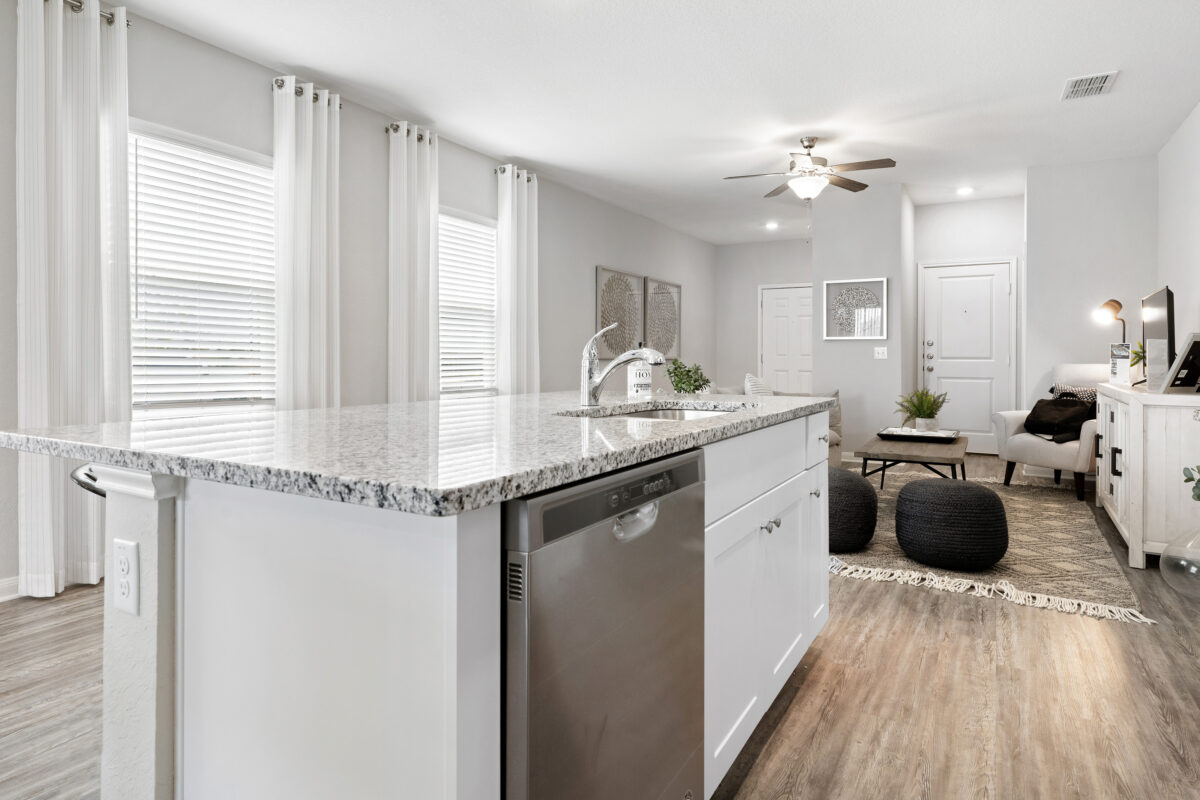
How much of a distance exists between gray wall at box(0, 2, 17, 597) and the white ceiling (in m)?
0.54

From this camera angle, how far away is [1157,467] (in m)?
3.07

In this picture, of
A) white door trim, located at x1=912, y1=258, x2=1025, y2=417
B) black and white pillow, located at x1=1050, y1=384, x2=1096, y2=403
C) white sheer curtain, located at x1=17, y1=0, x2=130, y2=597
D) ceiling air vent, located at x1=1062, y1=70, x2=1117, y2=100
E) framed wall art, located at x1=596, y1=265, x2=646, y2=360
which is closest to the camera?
white sheer curtain, located at x1=17, y1=0, x2=130, y2=597

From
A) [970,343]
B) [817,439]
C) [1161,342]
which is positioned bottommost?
[817,439]

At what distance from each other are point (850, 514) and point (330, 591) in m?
2.98

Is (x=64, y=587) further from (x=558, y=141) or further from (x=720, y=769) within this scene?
(x=558, y=141)

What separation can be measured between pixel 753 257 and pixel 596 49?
585 centimetres

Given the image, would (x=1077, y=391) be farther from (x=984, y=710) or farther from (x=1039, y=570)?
(x=984, y=710)

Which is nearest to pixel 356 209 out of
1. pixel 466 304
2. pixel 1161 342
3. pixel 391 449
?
pixel 466 304

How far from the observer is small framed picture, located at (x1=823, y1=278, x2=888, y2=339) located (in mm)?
6297

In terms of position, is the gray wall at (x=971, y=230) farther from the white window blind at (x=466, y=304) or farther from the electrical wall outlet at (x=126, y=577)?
the electrical wall outlet at (x=126, y=577)

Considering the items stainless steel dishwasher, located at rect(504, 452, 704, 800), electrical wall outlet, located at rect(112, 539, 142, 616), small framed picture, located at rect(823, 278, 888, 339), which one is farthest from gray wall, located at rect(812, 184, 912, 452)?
electrical wall outlet, located at rect(112, 539, 142, 616)

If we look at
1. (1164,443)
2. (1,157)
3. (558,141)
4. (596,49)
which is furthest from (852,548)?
(1,157)

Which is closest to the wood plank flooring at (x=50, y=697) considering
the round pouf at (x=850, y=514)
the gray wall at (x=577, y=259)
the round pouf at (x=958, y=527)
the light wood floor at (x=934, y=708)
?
the light wood floor at (x=934, y=708)

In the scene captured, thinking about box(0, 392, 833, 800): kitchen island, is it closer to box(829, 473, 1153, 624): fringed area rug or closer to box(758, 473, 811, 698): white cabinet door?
box(758, 473, 811, 698): white cabinet door
